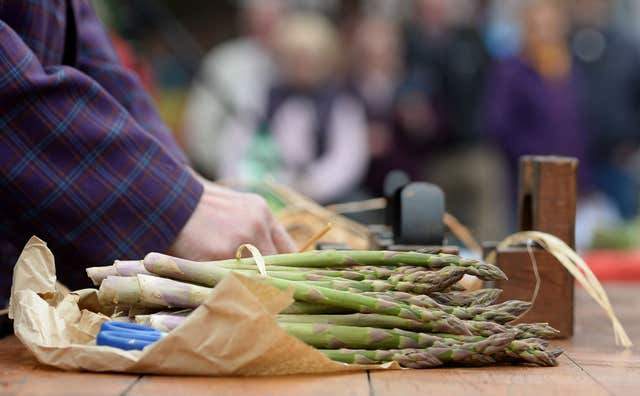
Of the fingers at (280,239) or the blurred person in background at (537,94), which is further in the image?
the blurred person in background at (537,94)

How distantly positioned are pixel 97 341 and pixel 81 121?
585 millimetres

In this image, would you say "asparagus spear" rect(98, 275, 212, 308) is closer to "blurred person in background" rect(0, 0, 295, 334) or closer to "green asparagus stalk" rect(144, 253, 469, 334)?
"green asparagus stalk" rect(144, 253, 469, 334)

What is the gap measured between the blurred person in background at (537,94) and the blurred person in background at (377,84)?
80 cm

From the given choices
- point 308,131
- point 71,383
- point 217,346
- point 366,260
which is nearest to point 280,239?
point 366,260

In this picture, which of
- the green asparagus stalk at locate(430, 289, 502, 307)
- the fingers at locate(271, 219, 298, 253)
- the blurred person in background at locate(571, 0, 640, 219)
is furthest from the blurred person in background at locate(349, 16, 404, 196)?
the green asparagus stalk at locate(430, 289, 502, 307)

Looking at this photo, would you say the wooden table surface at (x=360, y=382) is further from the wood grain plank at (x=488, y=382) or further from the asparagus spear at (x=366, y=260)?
the asparagus spear at (x=366, y=260)

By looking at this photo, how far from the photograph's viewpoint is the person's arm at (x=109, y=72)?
2.71 m

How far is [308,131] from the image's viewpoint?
7180 mm

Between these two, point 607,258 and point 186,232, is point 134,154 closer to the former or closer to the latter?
point 186,232

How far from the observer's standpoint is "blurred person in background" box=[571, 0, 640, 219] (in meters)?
8.35

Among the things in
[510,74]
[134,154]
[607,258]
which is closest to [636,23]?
[510,74]

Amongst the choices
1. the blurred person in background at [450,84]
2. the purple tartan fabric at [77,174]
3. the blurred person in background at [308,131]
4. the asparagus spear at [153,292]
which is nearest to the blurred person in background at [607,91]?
the blurred person in background at [450,84]

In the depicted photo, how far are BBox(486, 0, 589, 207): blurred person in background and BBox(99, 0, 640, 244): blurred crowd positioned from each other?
11mm

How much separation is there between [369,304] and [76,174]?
0.69 meters
